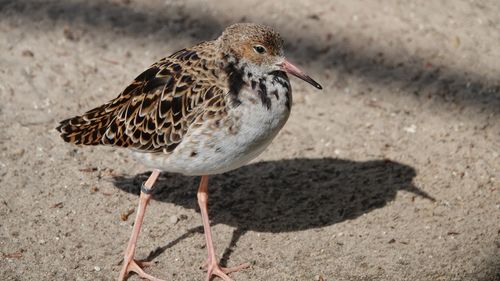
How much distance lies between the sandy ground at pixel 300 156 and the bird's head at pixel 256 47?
1.77 m

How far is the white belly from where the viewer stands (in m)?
6.68

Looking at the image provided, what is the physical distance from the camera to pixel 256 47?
22.7ft

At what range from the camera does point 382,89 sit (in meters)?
9.99

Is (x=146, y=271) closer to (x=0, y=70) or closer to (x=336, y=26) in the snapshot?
(x=0, y=70)

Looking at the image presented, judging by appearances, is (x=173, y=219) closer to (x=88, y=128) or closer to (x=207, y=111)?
(x=88, y=128)

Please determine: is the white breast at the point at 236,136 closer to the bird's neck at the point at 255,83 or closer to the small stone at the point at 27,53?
the bird's neck at the point at 255,83

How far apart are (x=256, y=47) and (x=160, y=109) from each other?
3.24ft

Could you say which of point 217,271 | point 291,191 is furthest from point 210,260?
point 291,191

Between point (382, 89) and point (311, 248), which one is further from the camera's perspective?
point (382, 89)

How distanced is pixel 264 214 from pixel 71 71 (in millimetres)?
3260

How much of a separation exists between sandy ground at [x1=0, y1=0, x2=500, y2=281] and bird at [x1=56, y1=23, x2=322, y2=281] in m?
0.67

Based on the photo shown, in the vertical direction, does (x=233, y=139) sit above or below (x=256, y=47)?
below

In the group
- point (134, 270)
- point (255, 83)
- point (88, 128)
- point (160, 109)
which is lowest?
point (134, 270)

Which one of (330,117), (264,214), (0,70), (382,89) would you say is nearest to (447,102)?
(382,89)
